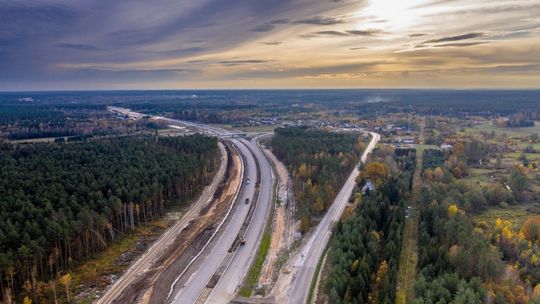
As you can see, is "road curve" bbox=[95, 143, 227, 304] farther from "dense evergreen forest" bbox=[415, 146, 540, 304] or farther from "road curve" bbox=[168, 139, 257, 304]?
"dense evergreen forest" bbox=[415, 146, 540, 304]

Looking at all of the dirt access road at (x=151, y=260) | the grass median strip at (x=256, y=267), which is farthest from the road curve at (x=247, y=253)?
the dirt access road at (x=151, y=260)

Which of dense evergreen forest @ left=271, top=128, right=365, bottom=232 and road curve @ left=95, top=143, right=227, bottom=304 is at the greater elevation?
dense evergreen forest @ left=271, top=128, right=365, bottom=232

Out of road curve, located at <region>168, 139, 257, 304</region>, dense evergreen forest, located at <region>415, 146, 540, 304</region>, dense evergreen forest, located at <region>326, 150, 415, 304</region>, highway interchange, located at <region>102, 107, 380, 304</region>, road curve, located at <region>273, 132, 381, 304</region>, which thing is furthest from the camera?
road curve, located at <region>168, 139, 257, 304</region>

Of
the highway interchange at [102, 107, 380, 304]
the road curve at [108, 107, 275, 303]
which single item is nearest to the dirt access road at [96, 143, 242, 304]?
the highway interchange at [102, 107, 380, 304]

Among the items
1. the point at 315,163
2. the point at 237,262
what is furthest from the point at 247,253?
the point at 315,163

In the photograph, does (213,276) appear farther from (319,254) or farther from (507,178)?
(507,178)
